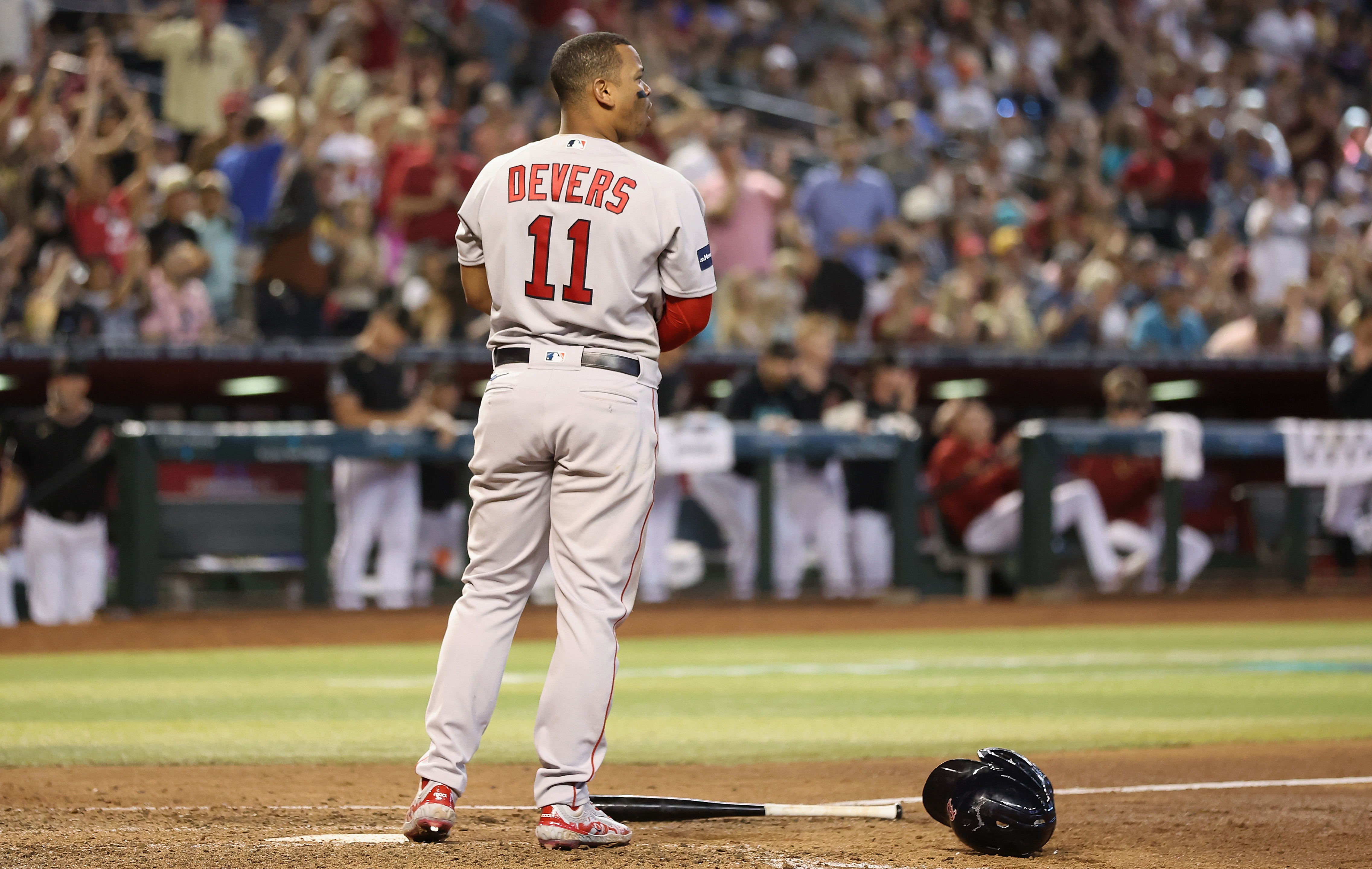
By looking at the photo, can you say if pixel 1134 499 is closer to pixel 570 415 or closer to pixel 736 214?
pixel 736 214

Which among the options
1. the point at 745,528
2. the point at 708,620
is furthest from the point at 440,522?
the point at 745,528

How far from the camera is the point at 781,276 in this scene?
13523mm

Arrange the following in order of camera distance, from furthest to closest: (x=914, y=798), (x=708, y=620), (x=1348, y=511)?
1. (x=1348, y=511)
2. (x=708, y=620)
3. (x=914, y=798)

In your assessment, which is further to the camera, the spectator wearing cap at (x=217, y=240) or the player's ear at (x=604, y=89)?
the spectator wearing cap at (x=217, y=240)

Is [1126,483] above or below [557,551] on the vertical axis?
below

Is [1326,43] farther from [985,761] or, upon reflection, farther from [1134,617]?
[985,761]

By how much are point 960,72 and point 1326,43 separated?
6.47m

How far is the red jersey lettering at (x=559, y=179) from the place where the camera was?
12.9ft

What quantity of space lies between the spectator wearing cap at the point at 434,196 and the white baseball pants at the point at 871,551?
3.79 m

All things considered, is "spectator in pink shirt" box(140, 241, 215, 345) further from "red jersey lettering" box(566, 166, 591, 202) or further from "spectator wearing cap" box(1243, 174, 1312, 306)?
"spectator wearing cap" box(1243, 174, 1312, 306)

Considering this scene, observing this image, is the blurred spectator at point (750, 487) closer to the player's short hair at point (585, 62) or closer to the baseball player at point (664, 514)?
the baseball player at point (664, 514)

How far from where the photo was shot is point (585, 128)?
13.3ft

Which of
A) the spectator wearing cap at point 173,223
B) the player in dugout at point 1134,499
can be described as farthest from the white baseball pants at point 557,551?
the player in dugout at point 1134,499

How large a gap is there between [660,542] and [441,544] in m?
1.52
